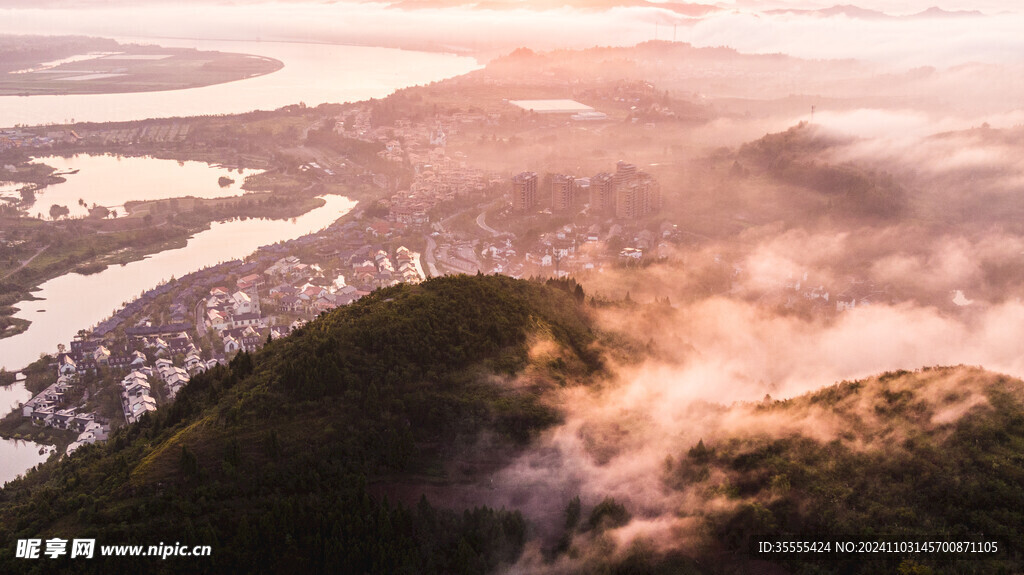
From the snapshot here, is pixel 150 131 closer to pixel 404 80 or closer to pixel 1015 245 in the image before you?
pixel 404 80

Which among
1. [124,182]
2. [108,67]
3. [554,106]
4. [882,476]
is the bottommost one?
[124,182]

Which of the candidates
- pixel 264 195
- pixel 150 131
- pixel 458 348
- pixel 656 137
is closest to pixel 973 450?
pixel 458 348

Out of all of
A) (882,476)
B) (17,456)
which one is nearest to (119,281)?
(17,456)

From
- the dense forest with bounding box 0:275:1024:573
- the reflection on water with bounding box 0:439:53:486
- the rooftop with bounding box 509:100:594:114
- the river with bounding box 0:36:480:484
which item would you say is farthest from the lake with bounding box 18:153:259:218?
the dense forest with bounding box 0:275:1024:573

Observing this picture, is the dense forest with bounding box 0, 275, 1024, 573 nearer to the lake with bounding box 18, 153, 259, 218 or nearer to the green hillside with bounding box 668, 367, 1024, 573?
the green hillside with bounding box 668, 367, 1024, 573

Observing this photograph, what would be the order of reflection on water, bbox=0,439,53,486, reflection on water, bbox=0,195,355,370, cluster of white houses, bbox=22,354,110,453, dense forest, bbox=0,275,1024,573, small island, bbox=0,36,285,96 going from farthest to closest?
small island, bbox=0,36,285,96 < reflection on water, bbox=0,195,355,370 < cluster of white houses, bbox=22,354,110,453 < reflection on water, bbox=0,439,53,486 < dense forest, bbox=0,275,1024,573

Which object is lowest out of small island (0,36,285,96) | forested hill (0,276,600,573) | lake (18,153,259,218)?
lake (18,153,259,218)

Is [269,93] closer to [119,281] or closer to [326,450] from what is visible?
[119,281]
